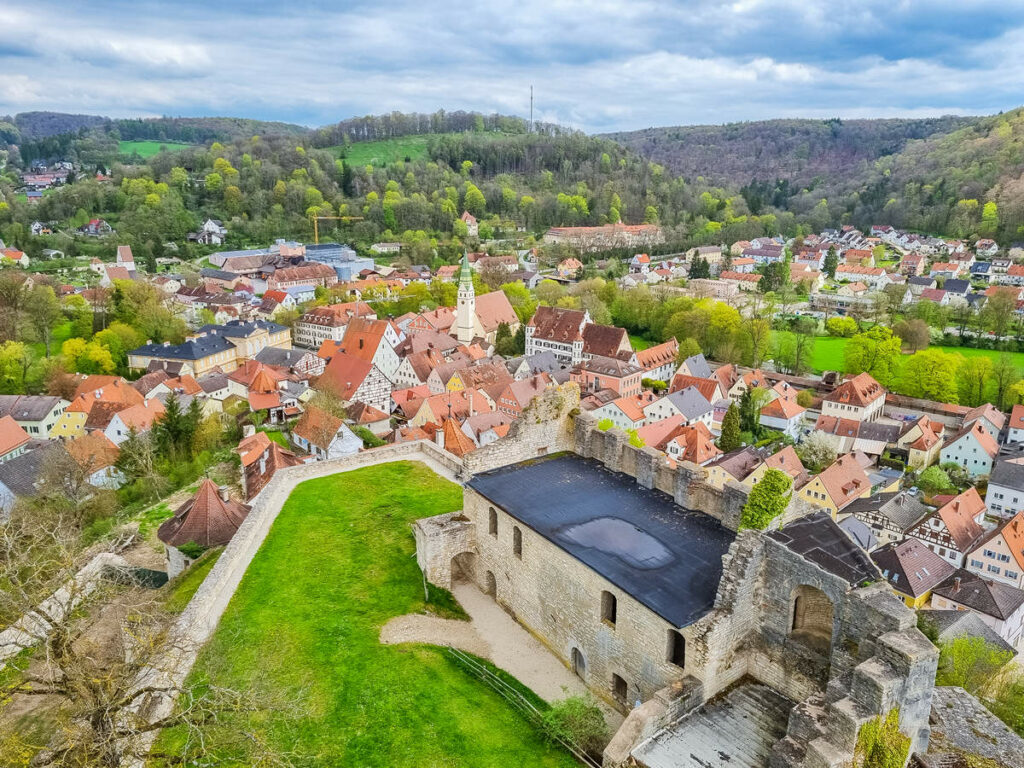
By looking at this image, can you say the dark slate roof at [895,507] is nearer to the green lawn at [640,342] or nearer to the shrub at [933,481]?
the shrub at [933,481]

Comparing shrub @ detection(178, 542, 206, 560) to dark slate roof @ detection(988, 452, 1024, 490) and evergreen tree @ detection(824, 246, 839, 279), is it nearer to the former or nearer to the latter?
dark slate roof @ detection(988, 452, 1024, 490)

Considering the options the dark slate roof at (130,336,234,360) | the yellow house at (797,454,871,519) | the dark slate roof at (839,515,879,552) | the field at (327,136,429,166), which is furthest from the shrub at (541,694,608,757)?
the field at (327,136,429,166)

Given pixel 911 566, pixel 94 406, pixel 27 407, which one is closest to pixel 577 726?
pixel 911 566

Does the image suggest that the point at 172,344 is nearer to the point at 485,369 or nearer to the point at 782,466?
the point at 485,369

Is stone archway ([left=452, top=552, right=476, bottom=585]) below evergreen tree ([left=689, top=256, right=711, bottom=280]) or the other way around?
the other way around

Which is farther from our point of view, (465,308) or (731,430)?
(465,308)

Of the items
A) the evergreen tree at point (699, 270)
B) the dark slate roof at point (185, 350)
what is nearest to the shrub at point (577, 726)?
the dark slate roof at point (185, 350)

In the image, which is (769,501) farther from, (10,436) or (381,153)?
(381,153)
